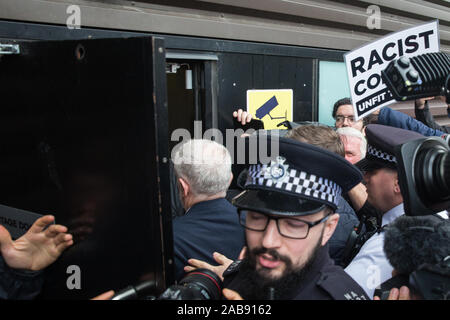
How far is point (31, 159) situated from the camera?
1412mm

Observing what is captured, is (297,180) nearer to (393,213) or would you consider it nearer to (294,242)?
(294,242)

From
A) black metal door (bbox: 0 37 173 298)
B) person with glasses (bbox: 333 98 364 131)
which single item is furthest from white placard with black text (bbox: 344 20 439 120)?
black metal door (bbox: 0 37 173 298)

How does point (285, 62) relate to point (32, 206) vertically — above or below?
above

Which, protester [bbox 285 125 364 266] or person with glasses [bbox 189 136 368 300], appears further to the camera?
protester [bbox 285 125 364 266]

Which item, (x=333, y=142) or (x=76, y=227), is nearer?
(x=76, y=227)

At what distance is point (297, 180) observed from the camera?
1.45 m

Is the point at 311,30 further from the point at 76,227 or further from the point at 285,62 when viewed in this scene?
the point at 76,227

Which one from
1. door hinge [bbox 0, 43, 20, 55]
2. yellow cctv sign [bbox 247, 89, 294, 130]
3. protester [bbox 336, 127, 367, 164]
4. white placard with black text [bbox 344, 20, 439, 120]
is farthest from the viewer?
yellow cctv sign [bbox 247, 89, 294, 130]

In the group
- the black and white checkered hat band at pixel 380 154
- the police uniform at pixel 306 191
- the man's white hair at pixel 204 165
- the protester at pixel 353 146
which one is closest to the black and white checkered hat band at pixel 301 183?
the police uniform at pixel 306 191

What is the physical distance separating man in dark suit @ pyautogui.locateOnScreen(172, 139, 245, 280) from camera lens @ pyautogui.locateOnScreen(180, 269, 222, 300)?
632 millimetres

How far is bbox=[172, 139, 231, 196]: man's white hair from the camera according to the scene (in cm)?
206

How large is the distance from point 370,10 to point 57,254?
4.31 meters

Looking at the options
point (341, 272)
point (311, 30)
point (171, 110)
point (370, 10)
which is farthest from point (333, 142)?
point (370, 10)

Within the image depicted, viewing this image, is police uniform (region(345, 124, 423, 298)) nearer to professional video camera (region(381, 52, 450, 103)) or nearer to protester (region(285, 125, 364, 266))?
protester (region(285, 125, 364, 266))
